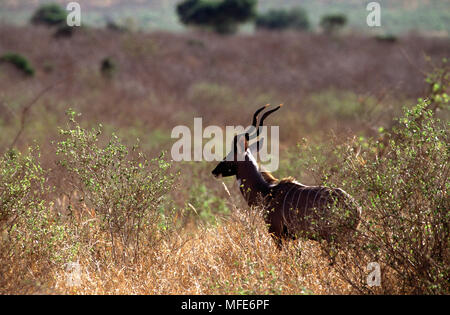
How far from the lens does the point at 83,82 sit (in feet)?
78.3

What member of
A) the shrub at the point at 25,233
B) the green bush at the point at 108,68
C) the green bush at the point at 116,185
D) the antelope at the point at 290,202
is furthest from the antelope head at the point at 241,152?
the green bush at the point at 108,68

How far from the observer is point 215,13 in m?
41.6

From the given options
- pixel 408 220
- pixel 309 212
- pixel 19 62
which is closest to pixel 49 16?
pixel 19 62

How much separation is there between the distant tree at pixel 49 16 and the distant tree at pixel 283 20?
1865 centimetres

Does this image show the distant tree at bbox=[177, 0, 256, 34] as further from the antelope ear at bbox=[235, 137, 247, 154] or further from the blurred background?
the antelope ear at bbox=[235, 137, 247, 154]

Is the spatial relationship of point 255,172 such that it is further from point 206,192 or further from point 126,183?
point 206,192

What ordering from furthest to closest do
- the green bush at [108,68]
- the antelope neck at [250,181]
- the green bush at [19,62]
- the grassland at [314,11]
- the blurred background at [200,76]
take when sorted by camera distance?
the grassland at [314,11] < the green bush at [108,68] < the green bush at [19,62] < the blurred background at [200,76] < the antelope neck at [250,181]

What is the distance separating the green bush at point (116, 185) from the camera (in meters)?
5.65

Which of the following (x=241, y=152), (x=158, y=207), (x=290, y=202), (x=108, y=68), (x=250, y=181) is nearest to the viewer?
(x=290, y=202)

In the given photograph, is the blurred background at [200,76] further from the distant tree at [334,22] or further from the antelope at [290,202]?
the antelope at [290,202]

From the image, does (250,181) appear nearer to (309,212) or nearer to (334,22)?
(309,212)

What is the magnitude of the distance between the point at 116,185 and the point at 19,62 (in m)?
20.7

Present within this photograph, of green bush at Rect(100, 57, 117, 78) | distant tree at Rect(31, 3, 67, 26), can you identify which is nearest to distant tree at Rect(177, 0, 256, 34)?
distant tree at Rect(31, 3, 67, 26)
